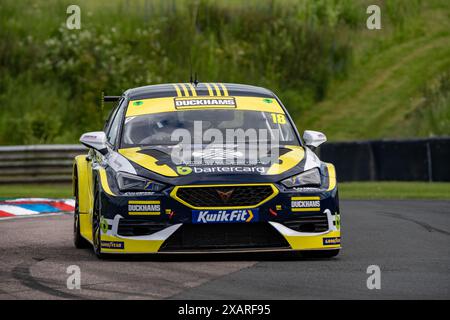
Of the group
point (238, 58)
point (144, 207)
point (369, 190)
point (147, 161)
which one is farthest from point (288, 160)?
point (238, 58)

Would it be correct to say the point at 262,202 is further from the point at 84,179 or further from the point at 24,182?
the point at 24,182

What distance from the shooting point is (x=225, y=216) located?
9.84m

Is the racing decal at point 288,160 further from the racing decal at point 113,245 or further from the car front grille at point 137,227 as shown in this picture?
the racing decal at point 113,245

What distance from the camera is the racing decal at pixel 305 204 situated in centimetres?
998

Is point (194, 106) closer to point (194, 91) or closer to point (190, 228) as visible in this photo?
point (194, 91)

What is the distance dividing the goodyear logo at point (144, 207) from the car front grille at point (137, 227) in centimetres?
7

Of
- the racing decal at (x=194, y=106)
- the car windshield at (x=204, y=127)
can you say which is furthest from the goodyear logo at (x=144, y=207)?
the racing decal at (x=194, y=106)

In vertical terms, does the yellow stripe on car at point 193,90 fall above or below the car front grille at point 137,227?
above

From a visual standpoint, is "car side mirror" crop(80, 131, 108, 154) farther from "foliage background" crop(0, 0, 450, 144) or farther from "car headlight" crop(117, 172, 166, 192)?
"foliage background" crop(0, 0, 450, 144)

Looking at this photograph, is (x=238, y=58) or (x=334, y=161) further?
(x=238, y=58)

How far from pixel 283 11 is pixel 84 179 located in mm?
27191

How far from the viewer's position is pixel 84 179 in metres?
11.8

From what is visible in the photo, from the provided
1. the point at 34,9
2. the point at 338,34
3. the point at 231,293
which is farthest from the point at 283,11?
the point at 231,293

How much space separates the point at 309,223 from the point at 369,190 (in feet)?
44.0
